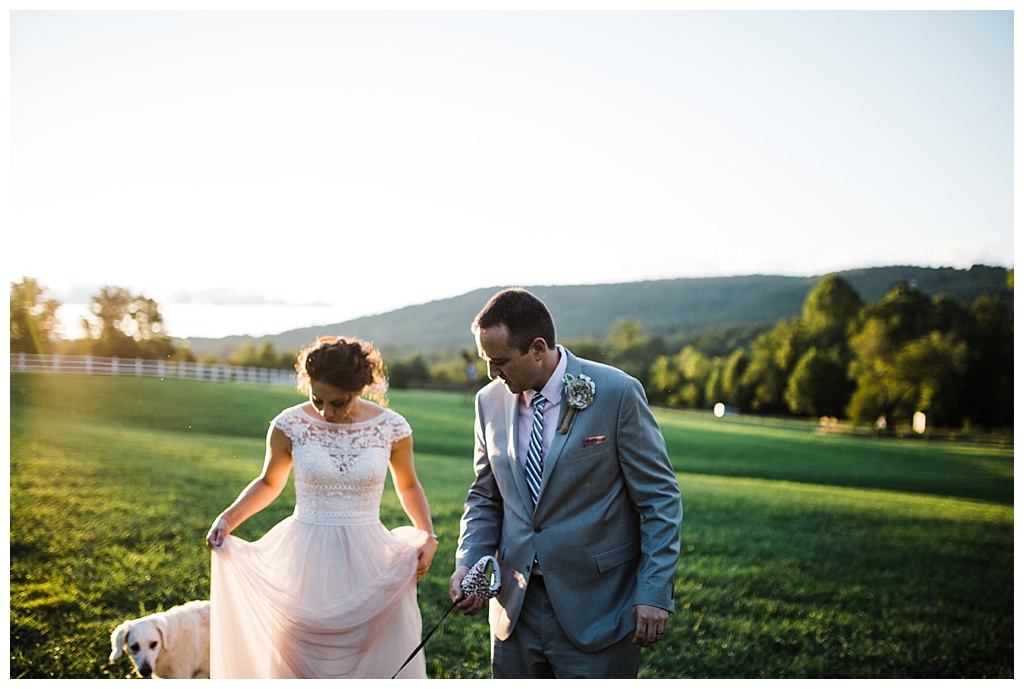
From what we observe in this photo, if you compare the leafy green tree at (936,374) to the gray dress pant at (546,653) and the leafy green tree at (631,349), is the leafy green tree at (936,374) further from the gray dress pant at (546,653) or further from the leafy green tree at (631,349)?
the gray dress pant at (546,653)

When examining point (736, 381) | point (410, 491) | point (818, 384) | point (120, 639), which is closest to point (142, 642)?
point (120, 639)

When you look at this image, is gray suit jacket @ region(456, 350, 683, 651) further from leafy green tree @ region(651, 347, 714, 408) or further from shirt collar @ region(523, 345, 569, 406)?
leafy green tree @ region(651, 347, 714, 408)

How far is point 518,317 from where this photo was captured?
7.93ft

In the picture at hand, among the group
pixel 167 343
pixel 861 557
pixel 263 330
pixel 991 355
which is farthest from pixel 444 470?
pixel 991 355

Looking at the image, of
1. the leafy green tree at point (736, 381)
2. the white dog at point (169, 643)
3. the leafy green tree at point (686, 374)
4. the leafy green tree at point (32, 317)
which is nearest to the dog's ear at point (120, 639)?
the white dog at point (169, 643)

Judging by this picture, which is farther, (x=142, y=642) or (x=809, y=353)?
(x=809, y=353)

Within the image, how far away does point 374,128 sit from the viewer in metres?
6.53

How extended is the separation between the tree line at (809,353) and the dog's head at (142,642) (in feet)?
17.6

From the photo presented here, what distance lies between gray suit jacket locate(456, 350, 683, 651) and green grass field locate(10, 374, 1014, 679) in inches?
76.5

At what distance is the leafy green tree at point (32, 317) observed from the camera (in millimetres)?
7379

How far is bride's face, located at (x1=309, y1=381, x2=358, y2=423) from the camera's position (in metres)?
3.15

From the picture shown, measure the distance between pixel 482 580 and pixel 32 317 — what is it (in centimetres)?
699

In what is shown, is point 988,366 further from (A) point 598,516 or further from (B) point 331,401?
(B) point 331,401

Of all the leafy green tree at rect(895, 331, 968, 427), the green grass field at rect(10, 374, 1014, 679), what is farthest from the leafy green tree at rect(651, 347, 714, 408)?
the leafy green tree at rect(895, 331, 968, 427)
